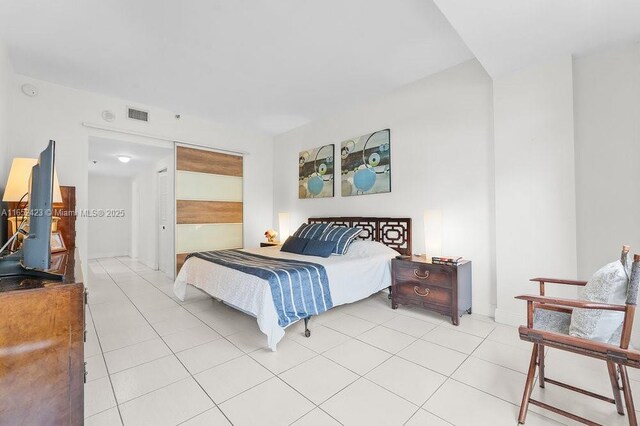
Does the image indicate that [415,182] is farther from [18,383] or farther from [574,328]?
[18,383]

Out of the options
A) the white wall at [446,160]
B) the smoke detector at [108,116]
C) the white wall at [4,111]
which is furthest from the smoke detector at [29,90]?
the white wall at [446,160]

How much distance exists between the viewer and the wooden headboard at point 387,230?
136 inches

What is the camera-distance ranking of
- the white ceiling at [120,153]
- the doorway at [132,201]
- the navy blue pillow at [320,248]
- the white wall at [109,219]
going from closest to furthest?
the navy blue pillow at [320,248] → the white ceiling at [120,153] → the doorway at [132,201] → the white wall at [109,219]

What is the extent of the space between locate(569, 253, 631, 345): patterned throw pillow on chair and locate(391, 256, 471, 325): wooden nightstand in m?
1.28

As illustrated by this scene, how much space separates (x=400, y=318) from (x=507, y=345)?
922 millimetres

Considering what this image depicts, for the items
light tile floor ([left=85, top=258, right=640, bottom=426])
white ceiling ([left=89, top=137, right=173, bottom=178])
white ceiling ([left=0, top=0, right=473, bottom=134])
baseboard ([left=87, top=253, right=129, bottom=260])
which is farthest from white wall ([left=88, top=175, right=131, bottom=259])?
light tile floor ([left=85, top=258, right=640, bottom=426])

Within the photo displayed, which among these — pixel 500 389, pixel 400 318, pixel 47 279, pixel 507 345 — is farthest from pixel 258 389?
pixel 507 345

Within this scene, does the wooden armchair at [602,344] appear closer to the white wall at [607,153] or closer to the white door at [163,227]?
the white wall at [607,153]

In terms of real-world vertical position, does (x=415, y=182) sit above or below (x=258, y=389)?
above

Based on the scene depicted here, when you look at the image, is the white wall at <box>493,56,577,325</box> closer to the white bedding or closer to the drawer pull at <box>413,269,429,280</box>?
the drawer pull at <box>413,269,429,280</box>

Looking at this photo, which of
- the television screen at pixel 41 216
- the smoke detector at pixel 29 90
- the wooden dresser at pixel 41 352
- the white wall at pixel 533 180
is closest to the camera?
the wooden dresser at pixel 41 352

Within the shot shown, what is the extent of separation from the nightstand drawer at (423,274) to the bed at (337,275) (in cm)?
25

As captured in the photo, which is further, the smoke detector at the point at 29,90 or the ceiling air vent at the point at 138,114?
the ceiling air vent at the point at 138,114

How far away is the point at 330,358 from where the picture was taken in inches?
81.9
